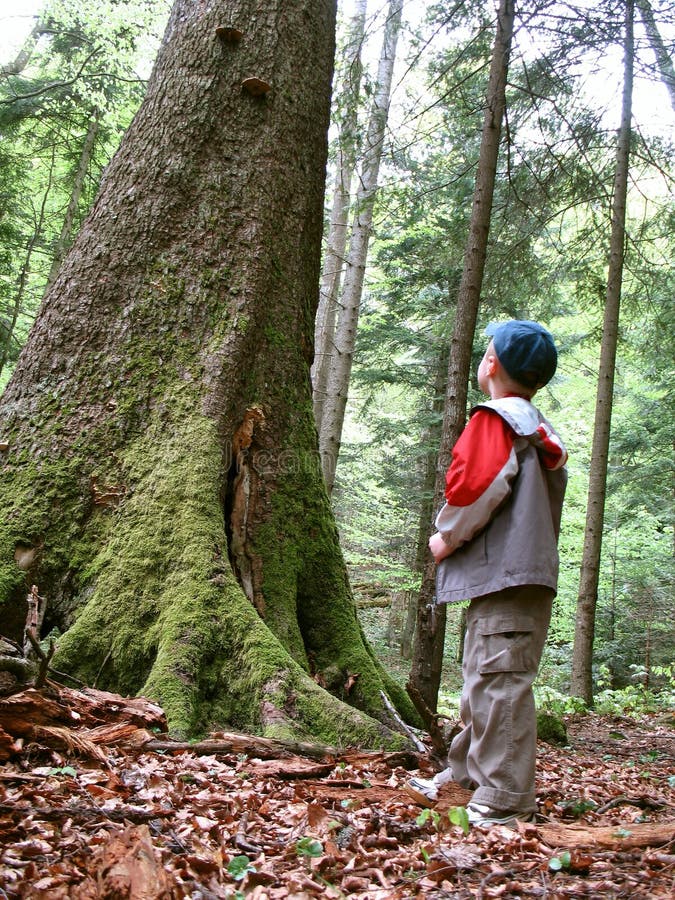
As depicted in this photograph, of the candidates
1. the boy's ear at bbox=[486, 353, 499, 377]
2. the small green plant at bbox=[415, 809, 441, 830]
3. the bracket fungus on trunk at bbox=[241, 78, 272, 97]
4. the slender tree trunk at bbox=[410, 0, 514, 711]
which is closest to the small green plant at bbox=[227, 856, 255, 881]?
the small green plant at bbox=[415, 809, 441, 830]

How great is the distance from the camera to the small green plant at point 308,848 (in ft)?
6.76

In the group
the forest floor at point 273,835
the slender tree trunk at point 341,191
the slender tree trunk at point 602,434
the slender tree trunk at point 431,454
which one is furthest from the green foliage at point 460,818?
the slender tree trunk at point 431,454

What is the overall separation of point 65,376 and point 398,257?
38.2 feet

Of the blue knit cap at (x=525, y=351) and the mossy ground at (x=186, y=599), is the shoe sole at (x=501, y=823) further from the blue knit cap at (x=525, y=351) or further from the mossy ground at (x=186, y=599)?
the blue knit cap at (x=525, y=351)

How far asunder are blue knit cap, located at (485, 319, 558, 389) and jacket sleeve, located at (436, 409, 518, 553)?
0.32m

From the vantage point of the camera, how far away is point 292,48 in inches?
191

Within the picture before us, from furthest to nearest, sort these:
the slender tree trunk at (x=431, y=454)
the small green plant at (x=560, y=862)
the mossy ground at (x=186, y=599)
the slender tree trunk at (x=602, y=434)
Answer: the slender tree trunk at (x=431, y=454), the slender tree trunk at (x=602, y=434), the mossy ground at (x=186, y=599), the small green plant at (x=560, y=862)

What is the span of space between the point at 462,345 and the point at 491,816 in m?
4.18

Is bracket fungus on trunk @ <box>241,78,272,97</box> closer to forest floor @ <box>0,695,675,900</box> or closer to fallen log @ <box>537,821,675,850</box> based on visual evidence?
forest floor @ <box>0,695,675,900</box>

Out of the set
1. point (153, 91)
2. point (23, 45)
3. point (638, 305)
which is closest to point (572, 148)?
point (638, 305)

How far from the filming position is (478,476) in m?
2.76

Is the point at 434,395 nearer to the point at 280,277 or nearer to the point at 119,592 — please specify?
the point at 280,277

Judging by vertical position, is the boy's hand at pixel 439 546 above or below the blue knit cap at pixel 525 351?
below

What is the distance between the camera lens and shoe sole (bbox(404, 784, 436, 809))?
8.66 ft
